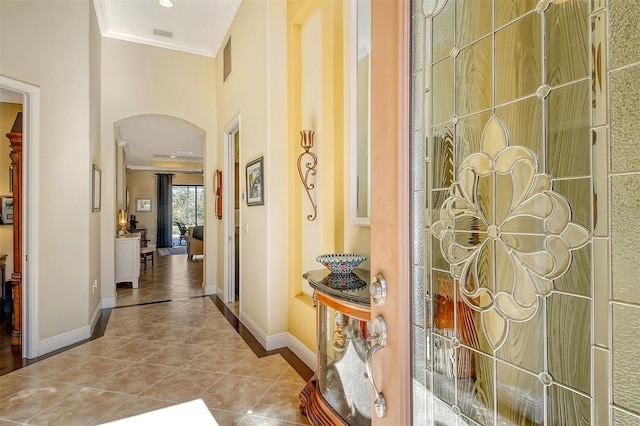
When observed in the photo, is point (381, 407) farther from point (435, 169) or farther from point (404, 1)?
point (404, 1)

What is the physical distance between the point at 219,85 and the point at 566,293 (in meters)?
5.44

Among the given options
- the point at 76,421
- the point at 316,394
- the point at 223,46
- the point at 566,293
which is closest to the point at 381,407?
the point at 566,293

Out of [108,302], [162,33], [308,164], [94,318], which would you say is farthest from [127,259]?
[308,164]

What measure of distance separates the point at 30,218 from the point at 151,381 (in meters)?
1.88

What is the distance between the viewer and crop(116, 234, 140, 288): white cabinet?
5.59 m

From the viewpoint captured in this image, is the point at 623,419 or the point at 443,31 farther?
the point at 443,31

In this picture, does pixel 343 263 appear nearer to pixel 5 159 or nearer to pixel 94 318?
pixel 94 318

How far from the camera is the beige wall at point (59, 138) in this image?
3056 mm

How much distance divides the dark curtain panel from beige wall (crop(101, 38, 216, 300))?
8.39 metres

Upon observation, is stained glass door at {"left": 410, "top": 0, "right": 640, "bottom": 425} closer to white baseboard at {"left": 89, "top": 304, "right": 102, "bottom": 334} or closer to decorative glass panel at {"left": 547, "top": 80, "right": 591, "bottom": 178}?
decorative glass panel at {"left": 547, "top": 80, "right": 591, "bottom": 178}

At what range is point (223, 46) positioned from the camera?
16.2ft

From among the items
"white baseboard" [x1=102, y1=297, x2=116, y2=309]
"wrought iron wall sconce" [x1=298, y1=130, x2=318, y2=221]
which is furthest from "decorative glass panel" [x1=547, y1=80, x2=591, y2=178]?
"white baseboard" [x1=102, y1=297, x2=116, y2=309]

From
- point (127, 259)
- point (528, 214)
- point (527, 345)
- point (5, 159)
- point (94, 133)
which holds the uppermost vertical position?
point (94, 133)

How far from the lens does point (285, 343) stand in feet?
10.7
